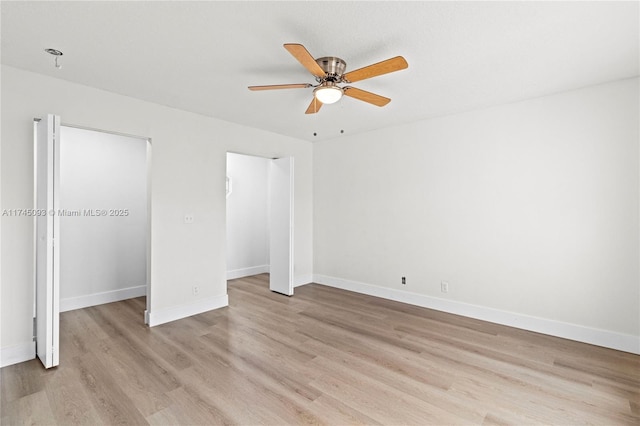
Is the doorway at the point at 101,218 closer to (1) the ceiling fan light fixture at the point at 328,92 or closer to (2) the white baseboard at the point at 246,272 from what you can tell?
(2) the white baseboard at the point at 246,272

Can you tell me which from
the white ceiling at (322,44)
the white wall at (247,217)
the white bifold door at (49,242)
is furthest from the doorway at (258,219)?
Answer: the white bifold door at (49,242)

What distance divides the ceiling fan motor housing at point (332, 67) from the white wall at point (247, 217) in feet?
12.1

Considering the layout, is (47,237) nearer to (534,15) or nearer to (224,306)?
(224,306)

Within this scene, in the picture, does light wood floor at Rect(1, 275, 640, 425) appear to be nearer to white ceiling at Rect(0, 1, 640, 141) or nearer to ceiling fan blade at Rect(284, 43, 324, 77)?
ceiling fan blade at Rect(284, 43, 324, 77)

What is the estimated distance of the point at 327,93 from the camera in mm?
2455

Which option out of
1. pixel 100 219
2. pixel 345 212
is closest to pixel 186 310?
pixel 100 219

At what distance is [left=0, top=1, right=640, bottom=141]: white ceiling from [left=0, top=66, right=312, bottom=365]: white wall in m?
0.23

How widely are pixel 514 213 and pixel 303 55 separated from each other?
2.98 metres

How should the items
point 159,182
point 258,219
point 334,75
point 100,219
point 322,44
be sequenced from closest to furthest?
point 322,44 → point 334,75 → point 159,182 → point 100,219 → point 258,219

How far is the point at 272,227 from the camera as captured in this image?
5004 mm

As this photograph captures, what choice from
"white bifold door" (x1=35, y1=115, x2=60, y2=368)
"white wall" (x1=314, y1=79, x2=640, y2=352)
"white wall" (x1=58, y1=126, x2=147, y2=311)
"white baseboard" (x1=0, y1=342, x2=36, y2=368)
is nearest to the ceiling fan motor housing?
"white wall" (x1=314, y1=79, x2=640, y2=352)

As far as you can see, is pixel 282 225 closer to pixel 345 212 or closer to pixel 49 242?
pixel 345 212

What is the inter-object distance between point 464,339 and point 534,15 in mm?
2851

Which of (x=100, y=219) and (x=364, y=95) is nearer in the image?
(x=364, y=95)
